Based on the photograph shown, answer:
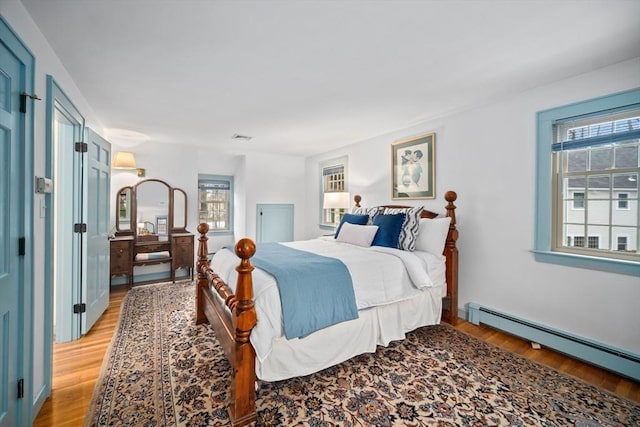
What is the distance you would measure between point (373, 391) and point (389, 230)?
5.33 feet

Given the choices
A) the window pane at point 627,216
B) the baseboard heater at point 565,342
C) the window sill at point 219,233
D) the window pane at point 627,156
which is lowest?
the baseboard heater at point 565,342

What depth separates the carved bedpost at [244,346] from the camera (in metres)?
1.60

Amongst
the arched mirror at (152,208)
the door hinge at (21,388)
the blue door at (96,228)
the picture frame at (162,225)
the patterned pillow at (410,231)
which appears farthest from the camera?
the picture frame at (162,225)

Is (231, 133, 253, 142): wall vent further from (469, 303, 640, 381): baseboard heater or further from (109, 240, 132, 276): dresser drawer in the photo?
(469, 303, 640, 381): baseboard heater

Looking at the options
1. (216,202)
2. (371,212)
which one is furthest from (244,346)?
(216,202)

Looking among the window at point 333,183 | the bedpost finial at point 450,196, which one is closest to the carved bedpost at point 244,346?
the bedpost finial at point 450,196

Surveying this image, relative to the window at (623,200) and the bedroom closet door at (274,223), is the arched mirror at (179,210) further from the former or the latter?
the window at (623,200)

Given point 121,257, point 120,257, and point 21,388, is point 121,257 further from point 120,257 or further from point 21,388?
point 21,388

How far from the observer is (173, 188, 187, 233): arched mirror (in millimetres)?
4805

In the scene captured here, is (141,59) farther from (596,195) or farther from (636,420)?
(636,420)

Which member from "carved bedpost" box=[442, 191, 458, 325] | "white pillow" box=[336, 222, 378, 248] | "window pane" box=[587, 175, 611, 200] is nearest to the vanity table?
"white pillow" box=[336, 222, 378, 248]

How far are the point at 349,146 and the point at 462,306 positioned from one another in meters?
3.02

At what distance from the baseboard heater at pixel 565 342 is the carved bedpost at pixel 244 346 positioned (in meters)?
2.51

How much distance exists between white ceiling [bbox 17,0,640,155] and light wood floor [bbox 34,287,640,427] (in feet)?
7.86
